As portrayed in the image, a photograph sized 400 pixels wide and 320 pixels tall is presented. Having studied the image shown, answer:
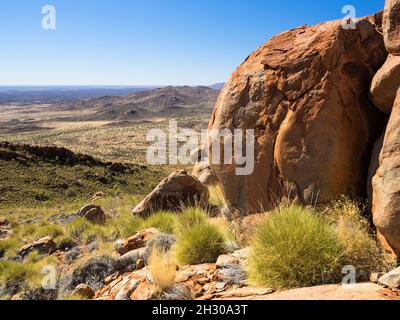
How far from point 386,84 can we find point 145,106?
5897 inches

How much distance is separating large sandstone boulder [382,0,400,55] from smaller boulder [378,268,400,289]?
2956 mm

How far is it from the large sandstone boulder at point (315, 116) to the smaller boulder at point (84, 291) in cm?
303

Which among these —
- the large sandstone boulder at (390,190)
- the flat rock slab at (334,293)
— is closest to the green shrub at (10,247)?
the flat rock slab at (334,293)

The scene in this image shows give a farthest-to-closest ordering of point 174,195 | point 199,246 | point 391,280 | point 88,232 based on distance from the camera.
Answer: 1. point 174,195
2. point 88,232
3. point 199,246
4. point 391,280

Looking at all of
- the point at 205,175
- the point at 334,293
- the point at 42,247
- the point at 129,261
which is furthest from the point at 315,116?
the point at 205,175

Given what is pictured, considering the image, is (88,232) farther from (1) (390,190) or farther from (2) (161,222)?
(1) (390,190)

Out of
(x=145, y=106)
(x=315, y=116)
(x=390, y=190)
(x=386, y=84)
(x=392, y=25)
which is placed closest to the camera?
(x=390, y=190)

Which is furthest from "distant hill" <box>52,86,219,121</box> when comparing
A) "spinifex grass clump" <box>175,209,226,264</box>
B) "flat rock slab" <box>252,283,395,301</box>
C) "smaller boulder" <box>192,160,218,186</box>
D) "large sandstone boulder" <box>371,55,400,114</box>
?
"flat rock slab" <box>252,283,395,301</box>

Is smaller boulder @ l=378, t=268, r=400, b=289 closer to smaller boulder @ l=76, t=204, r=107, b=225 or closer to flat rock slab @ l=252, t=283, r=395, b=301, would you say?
flat rock slab @ l=252, t=283, r=395, b=301

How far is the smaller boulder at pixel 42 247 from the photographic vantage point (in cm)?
1084

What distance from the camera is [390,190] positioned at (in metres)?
4.88

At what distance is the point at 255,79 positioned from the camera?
739 cm
